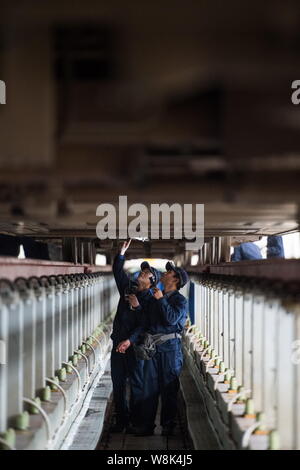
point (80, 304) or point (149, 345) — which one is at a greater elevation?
point (80, 304)

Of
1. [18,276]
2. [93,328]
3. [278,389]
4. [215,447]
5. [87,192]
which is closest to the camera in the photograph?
[87,192]

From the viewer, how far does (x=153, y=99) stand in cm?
259

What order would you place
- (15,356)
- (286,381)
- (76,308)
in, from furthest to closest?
1. (76,308)
2. (15,356)
3. (286,381)

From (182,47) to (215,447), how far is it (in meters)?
4.44

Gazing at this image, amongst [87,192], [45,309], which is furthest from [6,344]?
[45,309]

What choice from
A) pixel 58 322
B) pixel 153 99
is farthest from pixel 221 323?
pixel 153 99

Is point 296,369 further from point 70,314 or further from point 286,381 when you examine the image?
point 70,314

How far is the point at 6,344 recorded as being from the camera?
167 inches

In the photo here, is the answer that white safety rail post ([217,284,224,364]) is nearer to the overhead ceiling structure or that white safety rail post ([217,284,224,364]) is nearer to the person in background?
the person in background

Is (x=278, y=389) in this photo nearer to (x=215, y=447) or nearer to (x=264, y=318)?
(x=264, y=318)

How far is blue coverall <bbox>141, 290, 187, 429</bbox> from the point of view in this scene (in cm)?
770

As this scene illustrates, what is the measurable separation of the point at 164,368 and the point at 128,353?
63cm

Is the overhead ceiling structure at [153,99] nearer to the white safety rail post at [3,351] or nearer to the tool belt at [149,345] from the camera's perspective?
the white safety rail post at [3,351]

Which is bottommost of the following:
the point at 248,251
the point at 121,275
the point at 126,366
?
the point at 126,366
